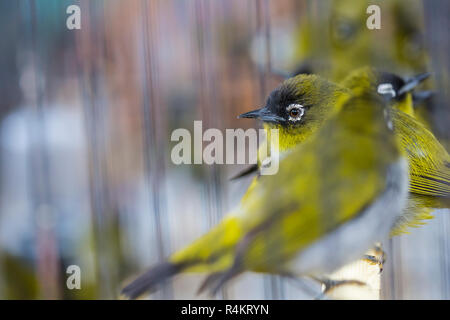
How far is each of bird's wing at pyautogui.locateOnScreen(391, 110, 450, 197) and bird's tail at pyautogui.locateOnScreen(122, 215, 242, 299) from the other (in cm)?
23

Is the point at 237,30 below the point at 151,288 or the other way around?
the other way around

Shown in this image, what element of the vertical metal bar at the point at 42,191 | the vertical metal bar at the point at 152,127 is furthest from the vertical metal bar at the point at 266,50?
the vertical metal bar at the point at 42,191

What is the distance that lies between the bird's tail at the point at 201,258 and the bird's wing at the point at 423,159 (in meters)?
0.23

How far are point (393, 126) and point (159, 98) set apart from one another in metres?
0.31

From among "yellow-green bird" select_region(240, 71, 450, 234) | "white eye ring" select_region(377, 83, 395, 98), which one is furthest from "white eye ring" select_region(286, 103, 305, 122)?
"white eye ring" select_region(377, 83, 395, 98)

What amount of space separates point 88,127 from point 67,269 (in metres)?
0.21

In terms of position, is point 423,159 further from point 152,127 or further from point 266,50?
point 152,127

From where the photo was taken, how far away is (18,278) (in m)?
0.67

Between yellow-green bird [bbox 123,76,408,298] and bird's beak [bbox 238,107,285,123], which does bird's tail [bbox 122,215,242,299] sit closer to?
yellow-green bird [bbox 123,76,408,298]

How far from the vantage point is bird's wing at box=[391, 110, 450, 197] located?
0.55 m

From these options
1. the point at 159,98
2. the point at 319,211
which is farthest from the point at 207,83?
the point at 319,211

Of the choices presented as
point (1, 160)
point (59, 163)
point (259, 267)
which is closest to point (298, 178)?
point (259, 267)
